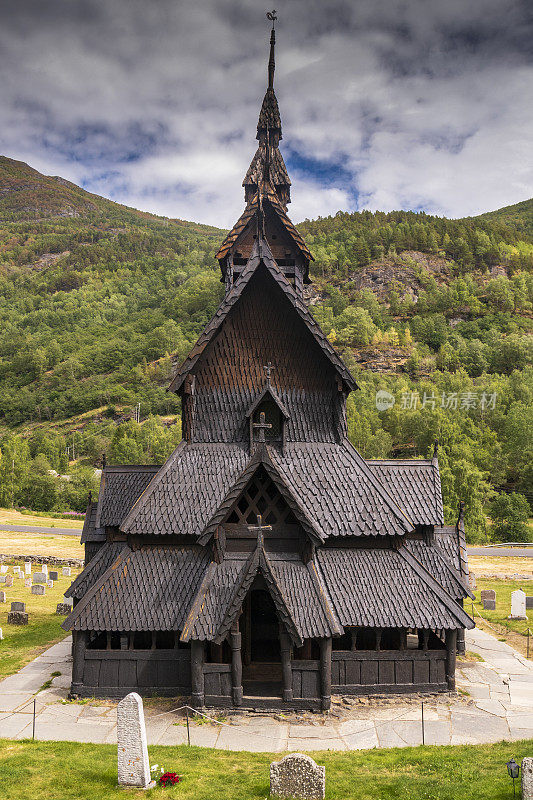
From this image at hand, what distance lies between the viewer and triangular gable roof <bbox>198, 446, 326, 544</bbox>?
14094 millimetres

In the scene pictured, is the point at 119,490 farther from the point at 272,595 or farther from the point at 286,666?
the point at 286,666

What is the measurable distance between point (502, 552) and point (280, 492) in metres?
40.3

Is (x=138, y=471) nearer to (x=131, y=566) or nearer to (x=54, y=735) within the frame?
(x=131, y=566)

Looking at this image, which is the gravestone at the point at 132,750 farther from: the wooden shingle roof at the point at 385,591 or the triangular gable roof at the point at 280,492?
the wooden shingle roof at the point at 385,591

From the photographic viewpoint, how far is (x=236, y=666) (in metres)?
13.4

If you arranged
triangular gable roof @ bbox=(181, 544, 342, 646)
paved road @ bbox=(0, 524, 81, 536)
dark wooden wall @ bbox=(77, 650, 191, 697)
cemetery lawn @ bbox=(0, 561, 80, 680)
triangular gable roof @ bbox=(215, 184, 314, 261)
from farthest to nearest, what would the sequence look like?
1. paved road @ bbox=(0, 524, 81, 536)
2. triangular gable roof @ bbox=(215, 184, 314, 261)
3. cemetery lawn @ bbox=(0, 561, 80, 680)
4. dark wooden wall @ bbox=(77, 650, 191, 697)
5. triangular gable roof @ bbox=(181, 544, 342, 646)

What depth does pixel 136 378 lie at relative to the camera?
487 ft

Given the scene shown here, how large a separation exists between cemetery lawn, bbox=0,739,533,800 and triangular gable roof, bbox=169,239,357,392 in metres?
8.92

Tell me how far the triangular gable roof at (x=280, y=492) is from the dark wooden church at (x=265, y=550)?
35 millimetres

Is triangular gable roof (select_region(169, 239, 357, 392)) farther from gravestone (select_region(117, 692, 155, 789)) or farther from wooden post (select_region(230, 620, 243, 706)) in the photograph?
gravestone (select_region(117, 692, 155, 789))

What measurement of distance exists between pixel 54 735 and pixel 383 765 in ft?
22.5

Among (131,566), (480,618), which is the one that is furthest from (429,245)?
(131,566)

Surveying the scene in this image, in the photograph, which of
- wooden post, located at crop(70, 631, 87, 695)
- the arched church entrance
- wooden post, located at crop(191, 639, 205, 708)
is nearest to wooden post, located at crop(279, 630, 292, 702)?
the arched church entrance
